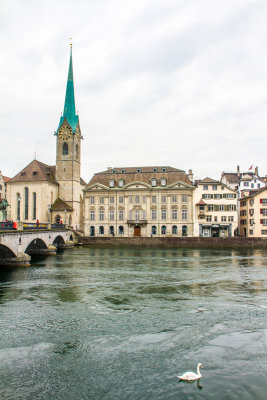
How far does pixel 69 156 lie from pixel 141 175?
659 inches

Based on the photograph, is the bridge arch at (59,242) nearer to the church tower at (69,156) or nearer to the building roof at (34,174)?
the church tower at (69,156)

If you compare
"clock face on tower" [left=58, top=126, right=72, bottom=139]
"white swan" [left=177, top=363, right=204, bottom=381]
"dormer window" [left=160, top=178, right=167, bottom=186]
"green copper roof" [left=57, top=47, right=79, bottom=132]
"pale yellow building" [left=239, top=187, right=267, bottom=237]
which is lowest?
"white swan" [left=177, top=363, right=204, bottom=381]

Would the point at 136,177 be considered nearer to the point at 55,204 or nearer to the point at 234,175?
the point at 55,204

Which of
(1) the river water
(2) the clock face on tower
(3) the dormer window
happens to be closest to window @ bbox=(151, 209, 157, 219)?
(3) the dormer window

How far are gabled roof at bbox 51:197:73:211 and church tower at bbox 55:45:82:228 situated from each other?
40cm

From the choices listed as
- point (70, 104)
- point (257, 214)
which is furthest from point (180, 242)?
point (70, 104)

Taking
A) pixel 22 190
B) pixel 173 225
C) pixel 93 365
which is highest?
pixel 22 190

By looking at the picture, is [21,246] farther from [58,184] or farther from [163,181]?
[58,184]

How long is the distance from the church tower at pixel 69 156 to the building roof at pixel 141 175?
580 cm

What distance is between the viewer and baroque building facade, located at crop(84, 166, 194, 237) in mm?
72312

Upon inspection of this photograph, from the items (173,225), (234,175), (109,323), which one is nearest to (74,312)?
(109,323)

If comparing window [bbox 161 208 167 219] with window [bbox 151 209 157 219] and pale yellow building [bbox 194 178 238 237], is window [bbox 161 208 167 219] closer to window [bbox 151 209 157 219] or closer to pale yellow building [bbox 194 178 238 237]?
window [bbox 151 209 157 219]

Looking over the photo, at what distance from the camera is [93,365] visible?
11141mm

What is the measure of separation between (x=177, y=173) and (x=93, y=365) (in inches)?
2560
